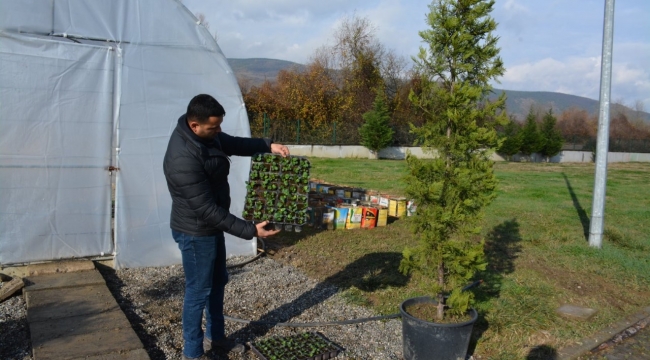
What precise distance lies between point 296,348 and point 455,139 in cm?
239

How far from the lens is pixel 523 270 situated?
7.54 m

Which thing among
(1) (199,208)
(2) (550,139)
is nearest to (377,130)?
(2) (550,139)

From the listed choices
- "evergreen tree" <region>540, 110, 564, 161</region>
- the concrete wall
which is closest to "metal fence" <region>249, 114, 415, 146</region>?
the concrete wall

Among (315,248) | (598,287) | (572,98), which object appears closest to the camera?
(598,287)

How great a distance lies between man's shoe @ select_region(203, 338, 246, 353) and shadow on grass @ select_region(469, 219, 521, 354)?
223 cm

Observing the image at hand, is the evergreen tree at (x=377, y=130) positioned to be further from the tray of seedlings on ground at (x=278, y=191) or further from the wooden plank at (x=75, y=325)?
the wooden plank at (x=75, y=325)

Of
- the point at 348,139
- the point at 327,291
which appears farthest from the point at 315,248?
the point at 348,139

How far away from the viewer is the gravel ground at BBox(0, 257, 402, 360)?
4.84 metres

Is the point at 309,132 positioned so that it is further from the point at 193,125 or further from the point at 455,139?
the point at 193,125

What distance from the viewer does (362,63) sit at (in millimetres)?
39125

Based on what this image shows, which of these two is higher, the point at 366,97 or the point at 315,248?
the point at 366,97

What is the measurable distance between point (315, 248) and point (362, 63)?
106 feet

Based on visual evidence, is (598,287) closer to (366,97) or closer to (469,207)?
(469,207)

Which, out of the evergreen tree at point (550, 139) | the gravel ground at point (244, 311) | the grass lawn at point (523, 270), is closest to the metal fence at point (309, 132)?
the evergreen tree at point (550, 139)
